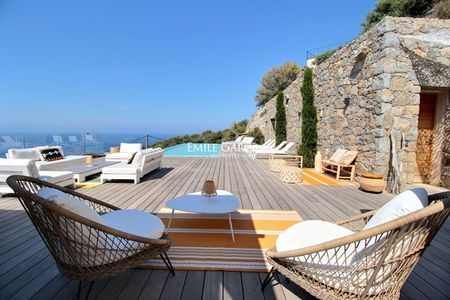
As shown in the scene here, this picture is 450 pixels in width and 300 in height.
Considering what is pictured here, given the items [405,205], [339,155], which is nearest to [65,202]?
[405,205]

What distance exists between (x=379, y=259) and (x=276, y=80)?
82.9ft

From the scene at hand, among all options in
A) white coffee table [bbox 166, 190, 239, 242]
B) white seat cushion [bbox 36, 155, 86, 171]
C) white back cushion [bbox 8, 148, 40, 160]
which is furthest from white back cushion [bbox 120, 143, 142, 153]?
white coffee table [bbox 166, 190, 239, 242]

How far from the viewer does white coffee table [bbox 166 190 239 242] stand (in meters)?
2.57

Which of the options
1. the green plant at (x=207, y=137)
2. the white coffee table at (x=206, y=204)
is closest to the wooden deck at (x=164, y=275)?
the white coffee table at (x=206, y=204)

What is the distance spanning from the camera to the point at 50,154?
5672 mm

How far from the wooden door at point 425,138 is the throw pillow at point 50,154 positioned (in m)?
8.35

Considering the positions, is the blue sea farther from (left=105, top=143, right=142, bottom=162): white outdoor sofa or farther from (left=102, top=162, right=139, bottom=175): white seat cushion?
(left=102, top=162, right=139, bottom=175): white seat cushion

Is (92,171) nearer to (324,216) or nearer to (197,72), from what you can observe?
(324,216)

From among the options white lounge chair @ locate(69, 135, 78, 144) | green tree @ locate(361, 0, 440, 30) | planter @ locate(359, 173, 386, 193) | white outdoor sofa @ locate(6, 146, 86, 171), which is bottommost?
planter @ locate(359, 173, 386, 193)

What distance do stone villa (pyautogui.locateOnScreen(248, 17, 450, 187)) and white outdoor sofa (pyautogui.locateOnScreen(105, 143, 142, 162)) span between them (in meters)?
6.78

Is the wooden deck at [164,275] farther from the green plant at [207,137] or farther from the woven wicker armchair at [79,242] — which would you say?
the green plant at [207,137]

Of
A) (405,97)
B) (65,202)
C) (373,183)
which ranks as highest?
(405,97)

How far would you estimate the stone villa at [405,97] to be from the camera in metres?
4.84

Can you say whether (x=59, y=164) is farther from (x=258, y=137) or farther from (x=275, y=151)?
(x=258, y=137)
